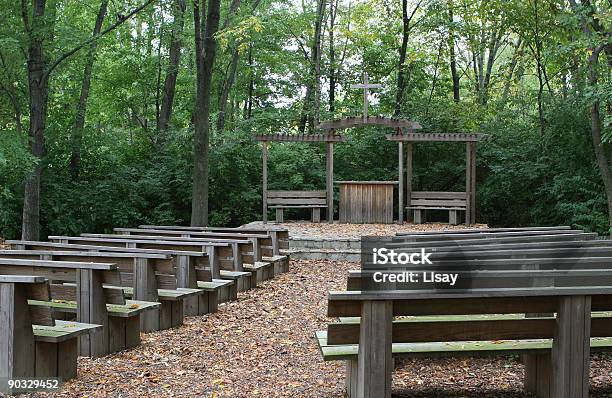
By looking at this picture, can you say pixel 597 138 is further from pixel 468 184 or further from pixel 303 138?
pixel 303 138

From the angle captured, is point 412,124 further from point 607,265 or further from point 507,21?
point 607,265

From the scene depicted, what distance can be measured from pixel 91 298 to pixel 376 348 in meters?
2.96

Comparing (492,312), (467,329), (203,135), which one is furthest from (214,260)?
(203,135)

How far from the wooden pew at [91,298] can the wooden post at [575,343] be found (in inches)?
140

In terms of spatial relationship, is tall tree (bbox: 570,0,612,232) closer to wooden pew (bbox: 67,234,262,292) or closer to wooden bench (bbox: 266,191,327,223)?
wooden bench (bbox: 266,191,327,223)

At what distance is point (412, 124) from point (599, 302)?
1354 centimetres

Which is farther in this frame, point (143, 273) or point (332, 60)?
point (332, 60)

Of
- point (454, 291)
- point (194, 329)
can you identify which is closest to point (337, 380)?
point (454, 291)

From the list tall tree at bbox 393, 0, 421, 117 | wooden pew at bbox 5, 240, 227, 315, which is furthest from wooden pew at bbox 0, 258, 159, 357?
tall tree at bbox 393, 0, 421, 117

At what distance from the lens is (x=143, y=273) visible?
664cm

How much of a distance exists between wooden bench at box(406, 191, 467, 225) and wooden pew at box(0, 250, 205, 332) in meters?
12.0

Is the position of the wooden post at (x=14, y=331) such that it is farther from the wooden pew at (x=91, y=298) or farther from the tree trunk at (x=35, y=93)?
the tree trunk at (x=35, y=93)

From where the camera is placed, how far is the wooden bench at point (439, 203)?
1781 centimetres

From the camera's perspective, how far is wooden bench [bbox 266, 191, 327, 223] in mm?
17734
